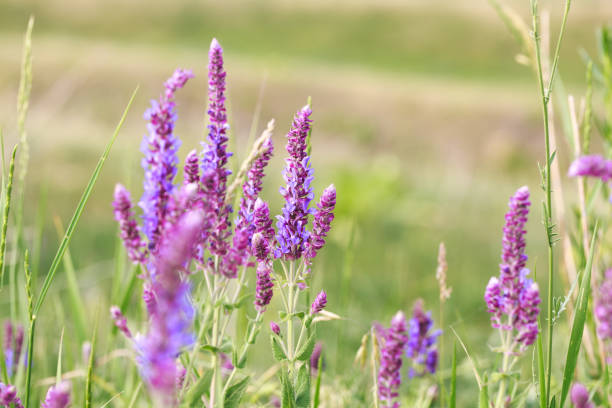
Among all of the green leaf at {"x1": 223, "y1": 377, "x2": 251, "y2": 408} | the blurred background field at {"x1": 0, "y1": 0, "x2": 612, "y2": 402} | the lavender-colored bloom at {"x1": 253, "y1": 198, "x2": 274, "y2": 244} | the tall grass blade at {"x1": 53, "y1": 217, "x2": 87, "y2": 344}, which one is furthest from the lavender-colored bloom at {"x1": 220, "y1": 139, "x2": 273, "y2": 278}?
the tall grass blade at {"x1": 53, "y1": 217, "x2": 87, "y2": 344}

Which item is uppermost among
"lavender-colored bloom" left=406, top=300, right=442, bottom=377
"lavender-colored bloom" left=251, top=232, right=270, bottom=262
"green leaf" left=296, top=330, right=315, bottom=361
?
"lavender-colored bloom" left=251, top=232, right=270, bottom=262

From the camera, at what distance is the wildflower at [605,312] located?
2.04m

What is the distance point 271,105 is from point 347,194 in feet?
50.4

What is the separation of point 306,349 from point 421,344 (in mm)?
955

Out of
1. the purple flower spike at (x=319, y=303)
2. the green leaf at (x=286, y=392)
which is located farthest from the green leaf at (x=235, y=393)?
the purple flower spike at (x=319, y=303)

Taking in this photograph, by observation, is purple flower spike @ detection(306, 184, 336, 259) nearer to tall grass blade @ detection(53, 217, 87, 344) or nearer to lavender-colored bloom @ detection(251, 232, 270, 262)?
lavender-colored bloom @ detection(251, 232, 270, 262)

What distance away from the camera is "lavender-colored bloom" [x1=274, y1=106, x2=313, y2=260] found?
1259mm

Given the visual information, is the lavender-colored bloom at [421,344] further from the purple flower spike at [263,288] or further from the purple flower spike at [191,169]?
the purple flower spike at [191,169]

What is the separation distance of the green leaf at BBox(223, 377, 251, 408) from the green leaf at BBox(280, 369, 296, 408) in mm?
76

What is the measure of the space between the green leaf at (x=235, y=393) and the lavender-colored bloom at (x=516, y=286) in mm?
600

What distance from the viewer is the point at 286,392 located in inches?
50.5

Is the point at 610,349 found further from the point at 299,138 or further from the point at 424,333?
the point at 299,138

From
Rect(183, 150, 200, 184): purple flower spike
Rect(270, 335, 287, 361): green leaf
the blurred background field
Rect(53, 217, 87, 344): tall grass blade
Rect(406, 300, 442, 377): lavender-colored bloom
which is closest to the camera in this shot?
Rect(183, 150, 200, 184): purple flower spike

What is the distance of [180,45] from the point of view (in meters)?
34.4
